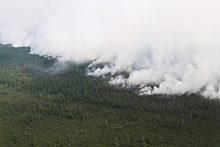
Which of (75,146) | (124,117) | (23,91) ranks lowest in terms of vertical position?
(75,146)

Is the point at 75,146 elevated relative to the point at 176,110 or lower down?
lower down

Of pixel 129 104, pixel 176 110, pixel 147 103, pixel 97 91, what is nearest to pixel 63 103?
pixel 97 91

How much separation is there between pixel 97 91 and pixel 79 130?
52.7m

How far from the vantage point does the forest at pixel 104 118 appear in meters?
114

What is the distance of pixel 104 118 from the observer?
13612 cm

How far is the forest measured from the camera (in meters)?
114

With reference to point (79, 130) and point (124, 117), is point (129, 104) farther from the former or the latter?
point (79, 130)

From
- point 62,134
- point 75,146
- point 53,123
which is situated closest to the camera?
point 75,146

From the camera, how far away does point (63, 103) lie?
16025 centimetres

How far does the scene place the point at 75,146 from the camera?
10850 centimetres

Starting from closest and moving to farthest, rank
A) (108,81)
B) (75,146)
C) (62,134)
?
(75,146) < (62,134) < (108,81)

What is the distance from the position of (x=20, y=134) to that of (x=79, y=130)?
85.6 ft

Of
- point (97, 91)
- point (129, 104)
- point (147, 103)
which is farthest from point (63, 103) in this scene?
point (147, 103)

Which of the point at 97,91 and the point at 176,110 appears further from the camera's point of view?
the point at 97,91
